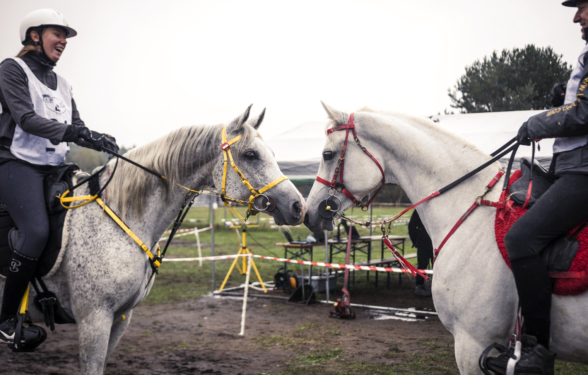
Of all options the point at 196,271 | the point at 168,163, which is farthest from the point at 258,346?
the point at 196,271

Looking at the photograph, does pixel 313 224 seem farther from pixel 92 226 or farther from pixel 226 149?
pixel 92 226

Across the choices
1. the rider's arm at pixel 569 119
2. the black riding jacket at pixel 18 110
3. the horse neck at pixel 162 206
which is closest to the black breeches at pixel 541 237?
the rider's arm at pixel 569 119

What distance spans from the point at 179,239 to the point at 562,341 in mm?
20623

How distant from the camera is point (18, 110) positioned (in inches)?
106

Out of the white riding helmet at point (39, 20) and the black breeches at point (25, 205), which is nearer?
the black breeches at point (25, 205)

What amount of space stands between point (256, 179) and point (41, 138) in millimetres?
1532

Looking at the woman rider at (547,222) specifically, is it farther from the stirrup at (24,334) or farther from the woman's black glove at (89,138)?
the stirrup at (24,334)

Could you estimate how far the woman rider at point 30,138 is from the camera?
8.76 ft

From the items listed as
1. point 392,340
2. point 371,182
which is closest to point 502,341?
point 371,182

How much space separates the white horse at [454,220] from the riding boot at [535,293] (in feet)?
0.26

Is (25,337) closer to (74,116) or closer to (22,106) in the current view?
(22,106)

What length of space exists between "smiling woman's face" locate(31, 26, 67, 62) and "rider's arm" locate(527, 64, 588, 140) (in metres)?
3.18

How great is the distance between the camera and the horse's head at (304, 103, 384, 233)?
9.05 feet

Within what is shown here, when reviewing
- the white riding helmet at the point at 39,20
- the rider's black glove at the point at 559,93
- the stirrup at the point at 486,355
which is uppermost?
the white riding helmet at the point at 39,20
